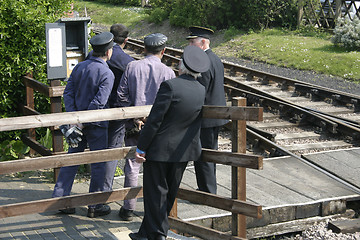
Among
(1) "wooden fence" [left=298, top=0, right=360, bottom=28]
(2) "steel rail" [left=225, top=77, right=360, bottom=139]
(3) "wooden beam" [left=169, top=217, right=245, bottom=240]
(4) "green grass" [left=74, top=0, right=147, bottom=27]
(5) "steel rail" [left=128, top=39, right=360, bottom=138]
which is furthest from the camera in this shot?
(4) "green grass" [left=74, top=0, right=147, bottom=27]

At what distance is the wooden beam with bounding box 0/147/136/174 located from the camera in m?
5.04

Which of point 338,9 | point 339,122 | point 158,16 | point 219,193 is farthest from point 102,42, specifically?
point 158,16

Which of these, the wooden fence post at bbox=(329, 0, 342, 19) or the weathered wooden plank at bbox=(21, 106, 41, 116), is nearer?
the weathered wooden plank at bbox=(21, 106, 41, 116)

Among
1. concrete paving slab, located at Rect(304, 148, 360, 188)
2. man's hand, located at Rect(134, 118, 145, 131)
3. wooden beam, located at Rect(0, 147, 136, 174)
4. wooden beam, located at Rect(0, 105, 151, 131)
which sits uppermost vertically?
wooden beam, located at Rect(0, 105, 151, 131)

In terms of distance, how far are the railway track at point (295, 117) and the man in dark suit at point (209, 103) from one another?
8.01 feet

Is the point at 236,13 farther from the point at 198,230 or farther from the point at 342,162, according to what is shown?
the point at 198,230

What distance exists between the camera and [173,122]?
203 inches

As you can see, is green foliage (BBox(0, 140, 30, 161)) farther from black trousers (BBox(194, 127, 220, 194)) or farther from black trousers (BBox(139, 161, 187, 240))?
black trousers (BBox(139, 161, 187, 240))

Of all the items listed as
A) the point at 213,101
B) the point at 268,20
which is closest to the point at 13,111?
the point at 213,101

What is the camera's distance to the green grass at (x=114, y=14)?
29772 millimetres

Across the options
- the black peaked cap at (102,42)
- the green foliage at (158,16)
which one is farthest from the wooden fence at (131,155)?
the green foliage at (158,16)

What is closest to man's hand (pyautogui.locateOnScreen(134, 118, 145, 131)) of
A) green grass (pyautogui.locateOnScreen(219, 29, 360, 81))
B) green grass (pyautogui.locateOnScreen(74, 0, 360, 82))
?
green grass (pyautogui.locateOnScreen(74, 0, 360, 82))

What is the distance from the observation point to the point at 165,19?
28031 mm

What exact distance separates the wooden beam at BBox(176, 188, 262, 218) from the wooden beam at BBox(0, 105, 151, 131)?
36.8 inches
